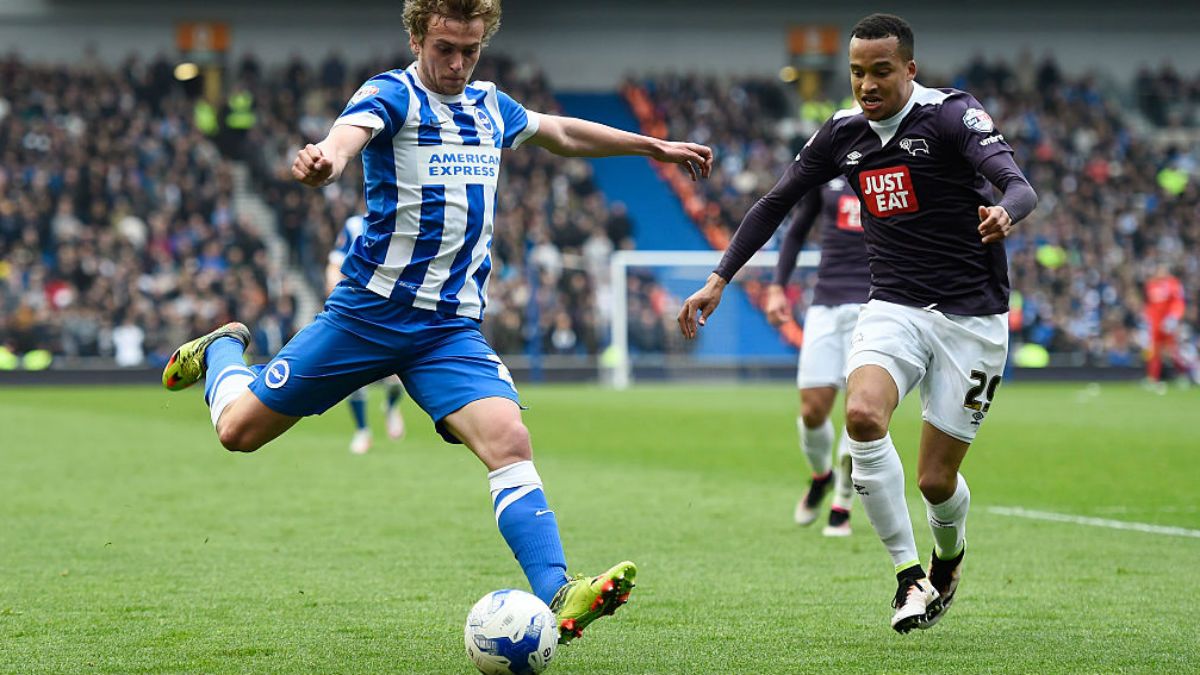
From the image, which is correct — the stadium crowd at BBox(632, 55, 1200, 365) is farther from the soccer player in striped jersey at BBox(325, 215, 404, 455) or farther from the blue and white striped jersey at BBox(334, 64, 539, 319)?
Result: the blue and white striped jersey at BBox(334, 64, 539, 319)

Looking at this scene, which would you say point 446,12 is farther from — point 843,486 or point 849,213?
point 843,486

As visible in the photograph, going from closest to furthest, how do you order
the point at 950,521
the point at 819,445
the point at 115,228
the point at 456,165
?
1. the point at 456,165
2. the point at 950,521
3. the point at 819,445
4. the point at 115,228

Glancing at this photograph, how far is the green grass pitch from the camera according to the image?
5.53 metres

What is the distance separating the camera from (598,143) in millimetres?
6160

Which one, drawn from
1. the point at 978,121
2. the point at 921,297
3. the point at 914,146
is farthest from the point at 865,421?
the point at 978,121

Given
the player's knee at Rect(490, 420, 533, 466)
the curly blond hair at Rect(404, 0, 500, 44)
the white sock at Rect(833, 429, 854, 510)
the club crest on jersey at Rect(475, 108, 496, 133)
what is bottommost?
the white sock at Rect(833, 429, 854, 510)

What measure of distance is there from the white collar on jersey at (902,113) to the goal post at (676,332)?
898 inches

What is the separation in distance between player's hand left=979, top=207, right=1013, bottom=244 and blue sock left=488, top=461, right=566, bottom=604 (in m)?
1.78

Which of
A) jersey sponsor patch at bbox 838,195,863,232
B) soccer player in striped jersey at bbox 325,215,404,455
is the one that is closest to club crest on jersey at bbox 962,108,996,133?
jersey sponsor patch at bbox 838,195,863,232

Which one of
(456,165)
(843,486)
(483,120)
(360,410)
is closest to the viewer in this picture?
(456,165)

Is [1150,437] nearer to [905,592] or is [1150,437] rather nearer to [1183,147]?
[905,592]

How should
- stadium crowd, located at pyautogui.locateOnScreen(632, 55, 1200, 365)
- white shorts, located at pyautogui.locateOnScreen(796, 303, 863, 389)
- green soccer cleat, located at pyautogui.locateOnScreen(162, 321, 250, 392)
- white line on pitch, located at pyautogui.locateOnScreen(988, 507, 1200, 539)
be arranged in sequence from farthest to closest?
stadium crowd, located at pyautogui.locateOnScreen(632, 55, 1200, 365)
white shorts, located at pyautogui.locateOnScreen(796, 303, 863, 389)
white line on pitch, located at pyautogui.locateOnScreen(988, 507, 1200, 539)
green soccer cleat, located at pyautogui.locateOnScreen(162, 321, 250, 392)

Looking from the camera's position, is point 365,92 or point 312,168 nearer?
point 312,168

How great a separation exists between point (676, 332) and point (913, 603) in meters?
23.9
